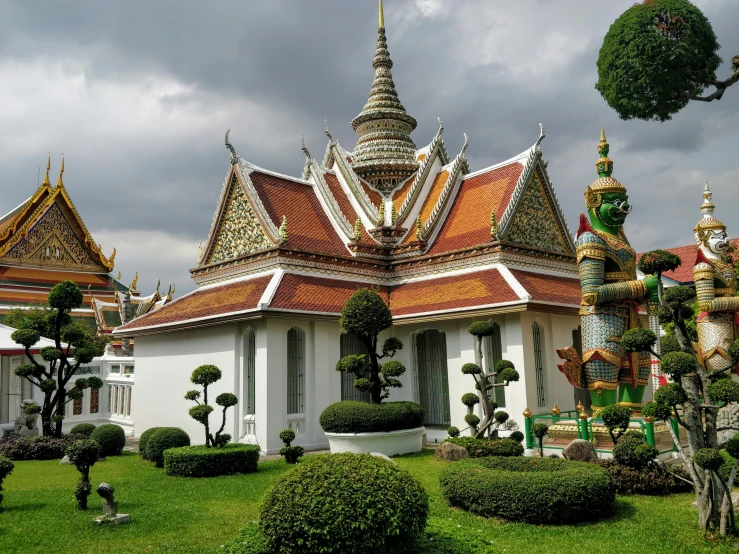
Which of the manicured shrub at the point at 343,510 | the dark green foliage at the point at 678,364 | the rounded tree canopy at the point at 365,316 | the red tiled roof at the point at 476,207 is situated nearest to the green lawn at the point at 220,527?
the manicured shrub at the point at 343,510

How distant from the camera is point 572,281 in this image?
15.6 metres

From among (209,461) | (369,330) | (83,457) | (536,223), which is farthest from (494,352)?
(83,457)

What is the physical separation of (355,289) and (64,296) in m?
6.37

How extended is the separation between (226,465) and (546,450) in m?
5.16

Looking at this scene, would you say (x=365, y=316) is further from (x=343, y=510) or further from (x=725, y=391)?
(x=343, y=510)

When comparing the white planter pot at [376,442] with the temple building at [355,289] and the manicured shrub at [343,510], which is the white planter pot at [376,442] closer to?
the temple building at [355,289]

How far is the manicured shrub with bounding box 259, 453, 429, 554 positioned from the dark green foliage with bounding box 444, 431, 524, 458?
4.69 metres

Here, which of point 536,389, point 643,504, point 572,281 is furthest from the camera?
point 572,281

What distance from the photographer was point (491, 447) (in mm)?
9547

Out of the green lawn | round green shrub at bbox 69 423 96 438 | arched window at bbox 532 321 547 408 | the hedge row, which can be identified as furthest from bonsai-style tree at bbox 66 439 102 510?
arched window at bbox 532 321 547 408

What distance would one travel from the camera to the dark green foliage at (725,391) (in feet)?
18.6

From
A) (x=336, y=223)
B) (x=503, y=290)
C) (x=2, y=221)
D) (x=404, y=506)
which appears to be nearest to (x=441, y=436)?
Result: (x=503, y=290)

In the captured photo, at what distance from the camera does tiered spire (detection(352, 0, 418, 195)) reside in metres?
19.3

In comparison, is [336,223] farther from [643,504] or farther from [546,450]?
[643,504]
